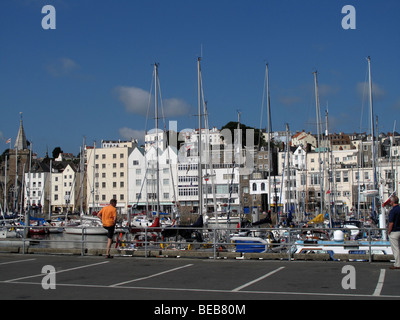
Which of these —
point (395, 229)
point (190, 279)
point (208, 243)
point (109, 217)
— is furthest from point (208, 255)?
point (395, 229)

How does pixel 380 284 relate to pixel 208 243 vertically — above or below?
below

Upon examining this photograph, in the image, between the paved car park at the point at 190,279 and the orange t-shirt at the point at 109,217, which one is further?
the orange t-shirt at the point at 109,217

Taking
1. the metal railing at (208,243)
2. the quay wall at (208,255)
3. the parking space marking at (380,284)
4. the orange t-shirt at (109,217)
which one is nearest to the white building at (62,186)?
the metal railing at (208,243)

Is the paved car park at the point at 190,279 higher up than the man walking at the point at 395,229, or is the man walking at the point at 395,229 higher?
the man walking at the point at 395,229

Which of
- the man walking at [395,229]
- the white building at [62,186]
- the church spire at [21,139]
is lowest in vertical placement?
the man walking at [395,229]

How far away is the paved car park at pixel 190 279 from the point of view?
12.4 metres

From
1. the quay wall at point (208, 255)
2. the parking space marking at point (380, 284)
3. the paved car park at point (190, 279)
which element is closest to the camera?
the paved car park at point (190, 279)

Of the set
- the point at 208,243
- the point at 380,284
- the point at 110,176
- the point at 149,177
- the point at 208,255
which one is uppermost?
the point at 110,176

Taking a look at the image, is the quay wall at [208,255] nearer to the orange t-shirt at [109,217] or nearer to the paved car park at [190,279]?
the paved car park at [190,279]

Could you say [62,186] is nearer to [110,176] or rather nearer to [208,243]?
[110,176]

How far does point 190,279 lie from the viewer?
15258mm

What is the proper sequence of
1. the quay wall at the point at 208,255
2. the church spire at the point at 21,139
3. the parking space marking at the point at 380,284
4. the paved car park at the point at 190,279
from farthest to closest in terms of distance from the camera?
the church spire at the point at 21,139
the quay wall at the point at 208,255
the parking space marking at the point at 380,284
the paved car park at the point at 190,279
